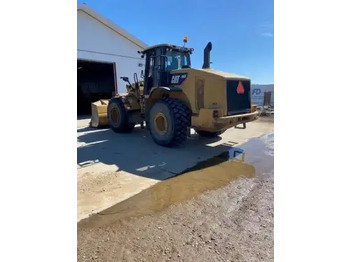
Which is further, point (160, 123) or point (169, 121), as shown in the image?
point (160, 123)

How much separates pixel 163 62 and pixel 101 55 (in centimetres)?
750

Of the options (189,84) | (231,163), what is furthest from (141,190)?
(189,84)

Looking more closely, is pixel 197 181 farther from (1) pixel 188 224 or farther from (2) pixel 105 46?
(2) pixel 105 46

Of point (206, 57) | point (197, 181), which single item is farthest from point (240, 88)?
point (197, 181)

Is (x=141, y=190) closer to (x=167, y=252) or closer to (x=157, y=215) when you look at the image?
(x=157, y=215)

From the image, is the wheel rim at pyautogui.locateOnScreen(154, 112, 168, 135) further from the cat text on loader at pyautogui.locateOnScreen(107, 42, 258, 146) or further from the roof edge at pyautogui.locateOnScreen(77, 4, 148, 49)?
the roof edge at pyautogui.locateOnScreen(77, 4, 148, 49)

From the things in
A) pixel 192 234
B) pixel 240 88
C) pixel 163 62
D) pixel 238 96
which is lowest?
pixel 192 234

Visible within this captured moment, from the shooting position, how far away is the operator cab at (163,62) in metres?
5.73

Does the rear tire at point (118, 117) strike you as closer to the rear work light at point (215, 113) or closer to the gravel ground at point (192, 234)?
the rear work light at point (215, 113)

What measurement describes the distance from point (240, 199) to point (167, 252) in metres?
1.28

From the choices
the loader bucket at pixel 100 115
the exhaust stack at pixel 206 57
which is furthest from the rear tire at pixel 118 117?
the exhaust stack at pixel 206 57

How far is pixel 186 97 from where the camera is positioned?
5.20 metres
